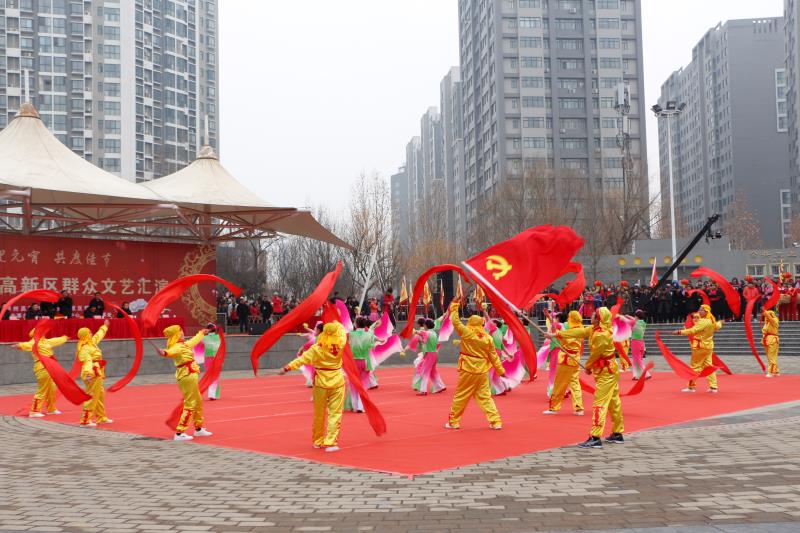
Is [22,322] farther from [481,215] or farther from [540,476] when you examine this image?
[481,215]

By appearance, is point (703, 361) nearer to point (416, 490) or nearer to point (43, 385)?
point (416, 490)

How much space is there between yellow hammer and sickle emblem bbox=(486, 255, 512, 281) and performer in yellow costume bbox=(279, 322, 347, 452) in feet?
7.64

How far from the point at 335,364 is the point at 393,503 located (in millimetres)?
3345

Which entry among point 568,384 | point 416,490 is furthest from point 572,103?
point 416,490

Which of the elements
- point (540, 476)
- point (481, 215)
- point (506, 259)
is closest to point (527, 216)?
point (481, 215)

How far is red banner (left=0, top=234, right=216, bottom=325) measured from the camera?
23.3 metres

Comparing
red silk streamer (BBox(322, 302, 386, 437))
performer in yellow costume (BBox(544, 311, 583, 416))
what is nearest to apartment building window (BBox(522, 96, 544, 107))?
performer in yellow costume (BBox(544, 311, 583, 416))

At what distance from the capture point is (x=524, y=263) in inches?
428

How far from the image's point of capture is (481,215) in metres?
50.9

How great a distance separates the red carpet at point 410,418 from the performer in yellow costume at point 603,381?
0.57 metres

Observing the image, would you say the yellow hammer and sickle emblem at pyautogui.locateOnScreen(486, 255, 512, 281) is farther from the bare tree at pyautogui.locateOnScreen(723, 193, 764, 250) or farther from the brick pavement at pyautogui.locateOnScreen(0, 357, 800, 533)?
the bare tree at pyautogui.locateOnScreen(723, 193, 764, 250)

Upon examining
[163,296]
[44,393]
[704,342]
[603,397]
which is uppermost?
[163,296]

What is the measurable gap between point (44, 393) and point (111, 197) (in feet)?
31.0

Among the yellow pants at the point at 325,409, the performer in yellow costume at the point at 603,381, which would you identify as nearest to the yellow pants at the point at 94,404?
the yellow pants at the point at 325,409
